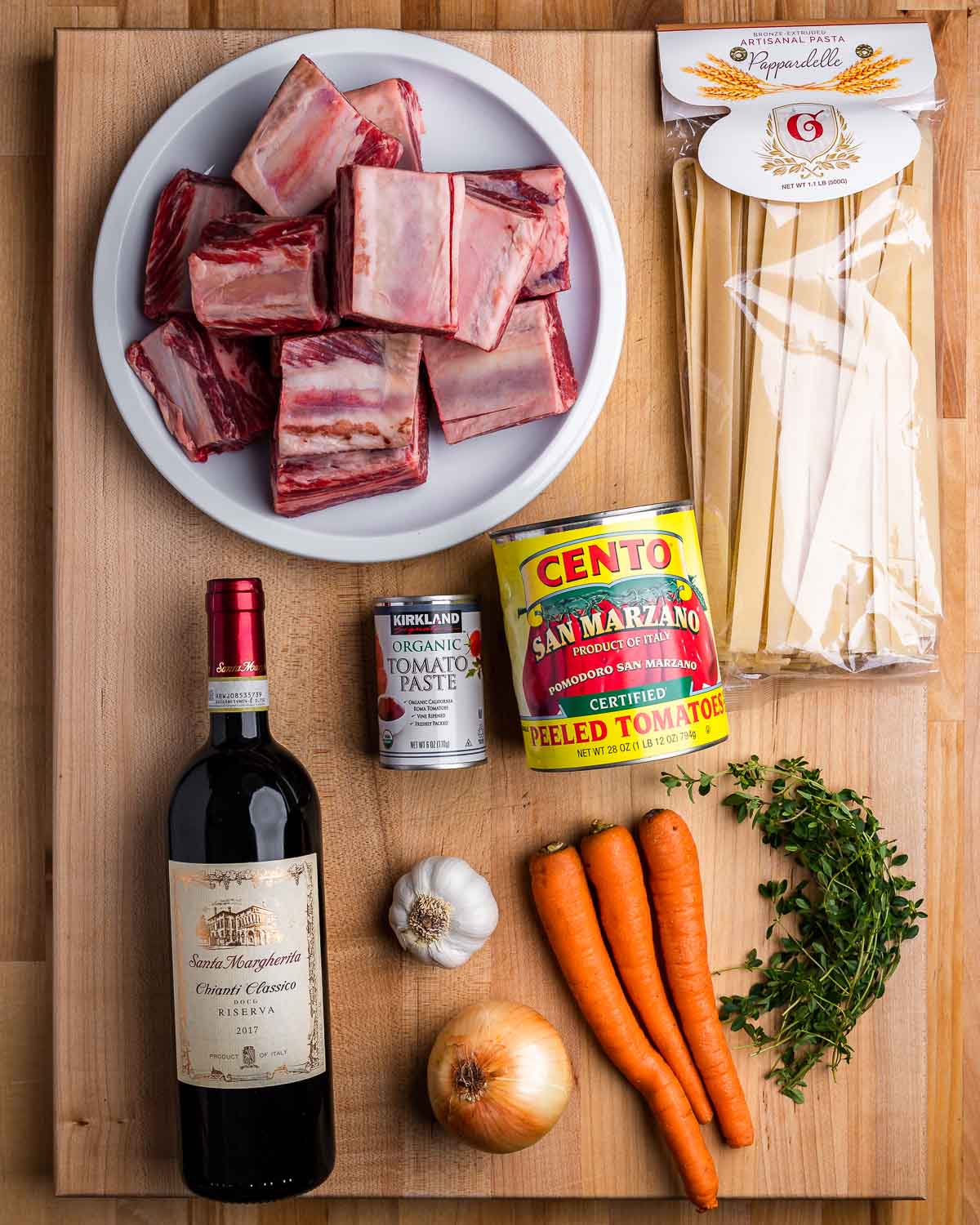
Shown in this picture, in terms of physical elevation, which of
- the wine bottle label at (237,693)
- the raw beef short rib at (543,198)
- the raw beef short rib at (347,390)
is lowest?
the wine bottle label at (237,693)

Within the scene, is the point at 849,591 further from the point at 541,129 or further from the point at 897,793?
the point at 541,129

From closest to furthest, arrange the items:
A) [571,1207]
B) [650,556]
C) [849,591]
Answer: [650,556] < [849,591] < [571,1207]

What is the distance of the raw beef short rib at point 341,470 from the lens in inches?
43.2

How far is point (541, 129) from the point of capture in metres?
1.16

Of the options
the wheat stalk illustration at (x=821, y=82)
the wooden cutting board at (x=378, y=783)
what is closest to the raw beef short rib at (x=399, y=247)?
the wooden cutting board at (x=378, y=783)

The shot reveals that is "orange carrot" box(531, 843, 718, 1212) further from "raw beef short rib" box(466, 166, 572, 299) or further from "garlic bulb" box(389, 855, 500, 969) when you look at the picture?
"raw beef short rib" box(466, 166, 572, 299)

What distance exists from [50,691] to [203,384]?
1.50ft

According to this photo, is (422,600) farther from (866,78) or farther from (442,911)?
(866,78)

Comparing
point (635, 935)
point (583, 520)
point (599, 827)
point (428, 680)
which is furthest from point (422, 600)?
point (635, 935)

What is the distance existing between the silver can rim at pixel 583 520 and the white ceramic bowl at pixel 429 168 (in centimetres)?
11

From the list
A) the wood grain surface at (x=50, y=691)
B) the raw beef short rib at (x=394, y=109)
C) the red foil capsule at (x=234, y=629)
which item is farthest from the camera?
the wood grain surface at (x=50, y=691)

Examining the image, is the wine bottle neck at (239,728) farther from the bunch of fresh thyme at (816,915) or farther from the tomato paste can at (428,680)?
the bunch of fresh thyme at (816,915)

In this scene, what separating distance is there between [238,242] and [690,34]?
23.6 inches

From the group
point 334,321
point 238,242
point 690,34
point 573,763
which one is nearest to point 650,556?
point 573,763
